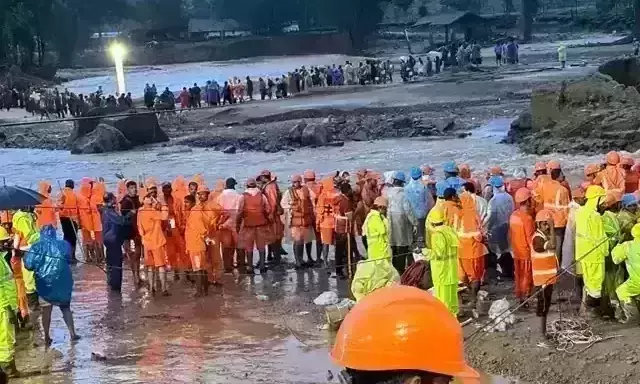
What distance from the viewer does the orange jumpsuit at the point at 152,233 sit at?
1377 cm

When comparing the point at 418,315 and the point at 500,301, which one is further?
the point at 500,301

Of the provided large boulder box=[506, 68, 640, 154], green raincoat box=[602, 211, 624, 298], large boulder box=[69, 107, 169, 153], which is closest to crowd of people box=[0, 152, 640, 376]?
green raincoat box=[602, 211, 624, 298]

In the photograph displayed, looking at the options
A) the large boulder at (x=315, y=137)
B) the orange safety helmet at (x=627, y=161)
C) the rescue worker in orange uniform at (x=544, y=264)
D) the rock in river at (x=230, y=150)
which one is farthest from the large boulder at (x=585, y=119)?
the rescue worker in orange uniform at (x=544, y=264)

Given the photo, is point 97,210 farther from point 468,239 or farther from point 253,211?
point 468,239

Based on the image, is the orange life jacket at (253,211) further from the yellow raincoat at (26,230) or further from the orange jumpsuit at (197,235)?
the yellow raincoat at (26,230)

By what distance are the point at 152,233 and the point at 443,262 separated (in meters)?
4.79

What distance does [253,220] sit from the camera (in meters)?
14.9

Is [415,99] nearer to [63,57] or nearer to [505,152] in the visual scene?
[505,152]

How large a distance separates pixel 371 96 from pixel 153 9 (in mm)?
51843

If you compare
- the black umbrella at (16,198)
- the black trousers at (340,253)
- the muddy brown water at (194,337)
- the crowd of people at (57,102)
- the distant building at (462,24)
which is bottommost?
the muddy brown water at (194,337)

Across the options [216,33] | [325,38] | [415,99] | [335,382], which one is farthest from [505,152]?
[216,33]

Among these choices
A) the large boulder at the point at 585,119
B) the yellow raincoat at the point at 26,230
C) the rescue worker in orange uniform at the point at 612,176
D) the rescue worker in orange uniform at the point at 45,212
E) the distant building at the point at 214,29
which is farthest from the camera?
the distant building at the point at 214,29

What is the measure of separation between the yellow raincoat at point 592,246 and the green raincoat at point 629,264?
0.17 m

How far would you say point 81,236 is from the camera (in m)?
17.2
